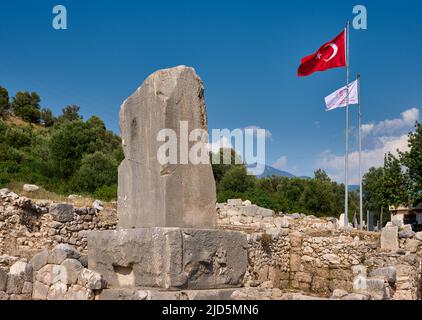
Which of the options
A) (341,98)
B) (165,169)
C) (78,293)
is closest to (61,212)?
(78,293)

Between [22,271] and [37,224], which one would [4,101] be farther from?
[22,271]

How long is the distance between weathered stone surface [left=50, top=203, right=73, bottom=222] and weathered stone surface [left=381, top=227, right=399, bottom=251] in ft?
31.3

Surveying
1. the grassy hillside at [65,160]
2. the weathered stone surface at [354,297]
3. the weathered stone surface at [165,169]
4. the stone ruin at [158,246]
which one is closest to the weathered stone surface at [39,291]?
the stone ruin at [158,246]

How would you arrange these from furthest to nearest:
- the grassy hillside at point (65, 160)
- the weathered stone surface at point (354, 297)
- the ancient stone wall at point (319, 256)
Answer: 1. the grassy hillside at point (65, 160)
2. the ancient stone wall at point (319, 256)
3. the weathered stone surface at point (354, 297)

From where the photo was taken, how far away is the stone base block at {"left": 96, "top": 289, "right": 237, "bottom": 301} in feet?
15.3

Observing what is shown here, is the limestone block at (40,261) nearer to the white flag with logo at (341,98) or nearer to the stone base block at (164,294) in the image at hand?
the stone base block at (164,294)

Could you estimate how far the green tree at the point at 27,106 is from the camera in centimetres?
5159

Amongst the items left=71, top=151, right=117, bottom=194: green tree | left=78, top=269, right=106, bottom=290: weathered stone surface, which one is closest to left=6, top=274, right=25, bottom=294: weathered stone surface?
left=78, top=269, right=106, bottom=290: weathered stone surface

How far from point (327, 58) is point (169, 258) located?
16.4m

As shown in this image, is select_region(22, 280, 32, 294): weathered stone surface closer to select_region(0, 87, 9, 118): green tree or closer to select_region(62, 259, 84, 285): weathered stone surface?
select_region(62, 259, 84, 285): weathered stone surface

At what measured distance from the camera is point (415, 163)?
27.4 metres

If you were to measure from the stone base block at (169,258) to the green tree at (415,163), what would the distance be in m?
24.3

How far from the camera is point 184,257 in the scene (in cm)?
479

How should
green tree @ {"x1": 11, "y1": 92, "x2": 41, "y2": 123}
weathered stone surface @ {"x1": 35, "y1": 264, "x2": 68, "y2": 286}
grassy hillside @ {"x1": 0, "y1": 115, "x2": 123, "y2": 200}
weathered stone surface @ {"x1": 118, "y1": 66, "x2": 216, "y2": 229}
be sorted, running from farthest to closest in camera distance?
green tree @ {"x1": 11, "y1": 92, "x2": 41, "y2": 123} → grassy hillside @ {"x1": 0, "y1": 115, "x2": 123, "y2": 200} → weathered stone surface @ {"x1": 35, "y1": 264, "x2": 68, "y2": 286} → weathered stone surface @ {"x1": 118, "y1": 66, "x2": 216, "y2": 229}
